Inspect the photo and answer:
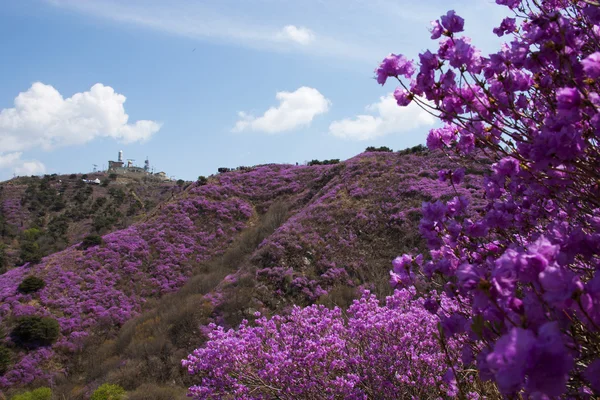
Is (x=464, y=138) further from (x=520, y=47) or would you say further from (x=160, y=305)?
(x=160, y=305)

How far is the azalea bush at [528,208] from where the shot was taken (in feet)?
4.18

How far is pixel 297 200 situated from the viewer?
26.3 metres

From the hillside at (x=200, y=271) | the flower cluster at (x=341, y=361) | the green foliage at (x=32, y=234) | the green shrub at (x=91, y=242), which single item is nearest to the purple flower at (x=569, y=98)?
the flower cluster at (x=341, y=361)

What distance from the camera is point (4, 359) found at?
14.2 m

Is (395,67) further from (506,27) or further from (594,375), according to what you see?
(594,375)

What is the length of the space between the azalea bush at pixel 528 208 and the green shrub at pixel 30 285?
65.1ft

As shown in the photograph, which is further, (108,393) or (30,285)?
(30,285)

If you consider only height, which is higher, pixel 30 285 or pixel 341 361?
pixel 341 361

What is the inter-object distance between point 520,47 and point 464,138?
702 mm

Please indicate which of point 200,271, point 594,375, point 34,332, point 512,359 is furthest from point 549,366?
point 200,271

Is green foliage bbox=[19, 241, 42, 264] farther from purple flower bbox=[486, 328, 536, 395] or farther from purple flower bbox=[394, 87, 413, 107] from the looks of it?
purple flower bbox=[486, 328, 536, 395]

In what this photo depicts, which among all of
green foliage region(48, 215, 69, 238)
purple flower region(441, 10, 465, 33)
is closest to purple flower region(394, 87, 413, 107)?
purple flower region(441, 10, 465, 33)

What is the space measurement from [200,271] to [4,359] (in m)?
8.89

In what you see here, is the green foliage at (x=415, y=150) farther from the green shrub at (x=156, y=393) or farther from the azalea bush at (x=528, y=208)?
the azalea bush at (x=528, y=208)
